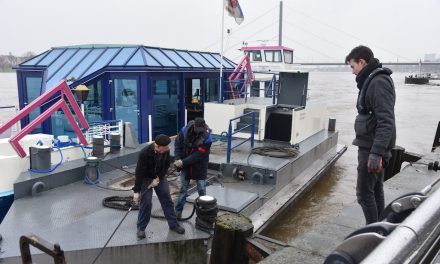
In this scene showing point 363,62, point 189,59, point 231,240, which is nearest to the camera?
point 363,62

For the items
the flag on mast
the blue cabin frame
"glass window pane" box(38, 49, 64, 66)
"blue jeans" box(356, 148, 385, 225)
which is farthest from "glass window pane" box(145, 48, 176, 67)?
"blue jeans" box(356, 148, 385, 225)

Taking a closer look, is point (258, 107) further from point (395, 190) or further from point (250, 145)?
point (395, 190)

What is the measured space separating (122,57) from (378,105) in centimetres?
732

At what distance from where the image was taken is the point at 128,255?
14.5 feet

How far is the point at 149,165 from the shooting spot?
175 inches

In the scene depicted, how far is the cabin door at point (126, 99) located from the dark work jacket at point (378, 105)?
6278mm

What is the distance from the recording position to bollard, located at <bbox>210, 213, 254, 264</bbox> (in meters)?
3.93

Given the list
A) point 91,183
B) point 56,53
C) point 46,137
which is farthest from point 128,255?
point 56,53

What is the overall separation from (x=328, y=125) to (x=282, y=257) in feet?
29.2

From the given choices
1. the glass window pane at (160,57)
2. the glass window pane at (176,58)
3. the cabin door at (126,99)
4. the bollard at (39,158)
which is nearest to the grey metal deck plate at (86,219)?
the bollard at (39,158)

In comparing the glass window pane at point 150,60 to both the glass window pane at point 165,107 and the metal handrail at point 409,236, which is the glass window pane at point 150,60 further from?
the metal handrail at point 409,236

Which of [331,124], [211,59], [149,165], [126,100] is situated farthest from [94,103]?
[331,124]

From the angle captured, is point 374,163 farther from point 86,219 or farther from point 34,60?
point 34,60

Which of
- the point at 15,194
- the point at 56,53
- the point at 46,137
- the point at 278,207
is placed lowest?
the point at 278,207
